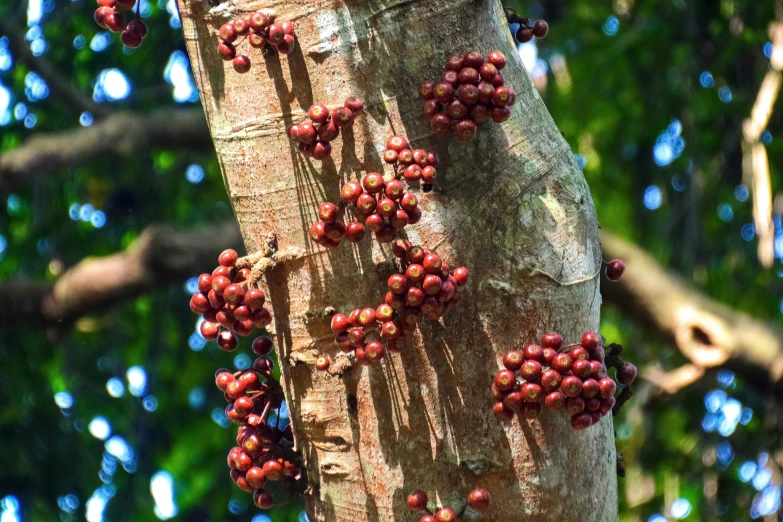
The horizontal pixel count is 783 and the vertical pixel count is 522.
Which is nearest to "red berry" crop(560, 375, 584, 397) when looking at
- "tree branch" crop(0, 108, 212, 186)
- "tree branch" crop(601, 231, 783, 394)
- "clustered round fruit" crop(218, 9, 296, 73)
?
"clustered round fruit" crop(218, 9, 296, 73)

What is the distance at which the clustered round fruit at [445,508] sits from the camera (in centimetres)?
120

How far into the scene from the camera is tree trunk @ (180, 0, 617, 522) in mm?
1183

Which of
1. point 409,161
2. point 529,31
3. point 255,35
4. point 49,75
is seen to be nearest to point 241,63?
point 255,35

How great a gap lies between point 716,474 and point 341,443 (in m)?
2.94

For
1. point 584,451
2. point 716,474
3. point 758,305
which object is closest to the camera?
point 584,451

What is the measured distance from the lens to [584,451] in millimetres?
1274

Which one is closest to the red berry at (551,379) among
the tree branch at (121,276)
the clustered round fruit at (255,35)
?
the clustered round fruit at (255,35)

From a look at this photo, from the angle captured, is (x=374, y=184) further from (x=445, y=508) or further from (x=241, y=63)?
(x=445, y=508)

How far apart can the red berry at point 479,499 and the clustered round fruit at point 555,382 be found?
4.1 inches

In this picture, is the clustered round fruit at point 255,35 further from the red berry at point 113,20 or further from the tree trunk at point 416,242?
the red berry at point 113,20

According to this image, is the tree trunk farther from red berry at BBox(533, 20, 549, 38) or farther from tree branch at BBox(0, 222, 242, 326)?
tree branch at BBox(0, 222, 242, 326)

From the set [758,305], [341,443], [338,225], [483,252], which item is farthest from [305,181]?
[758,305]

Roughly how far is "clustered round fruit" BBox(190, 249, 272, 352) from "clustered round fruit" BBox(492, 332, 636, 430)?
0.34 meters

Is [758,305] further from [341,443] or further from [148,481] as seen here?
[341,443]
